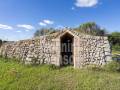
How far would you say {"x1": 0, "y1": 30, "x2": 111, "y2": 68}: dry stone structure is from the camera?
1310 centimetres

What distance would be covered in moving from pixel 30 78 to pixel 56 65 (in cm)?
311

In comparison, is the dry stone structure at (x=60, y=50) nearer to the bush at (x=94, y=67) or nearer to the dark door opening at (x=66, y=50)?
the bush at (x=94, y=67)

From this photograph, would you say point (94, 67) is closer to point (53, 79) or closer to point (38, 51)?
point (53, 79)

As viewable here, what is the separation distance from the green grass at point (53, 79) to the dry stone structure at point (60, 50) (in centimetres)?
79

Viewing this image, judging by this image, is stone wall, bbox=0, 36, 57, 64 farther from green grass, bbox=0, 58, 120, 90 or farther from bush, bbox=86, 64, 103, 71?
bush, bbox=86, 64, 103, 71

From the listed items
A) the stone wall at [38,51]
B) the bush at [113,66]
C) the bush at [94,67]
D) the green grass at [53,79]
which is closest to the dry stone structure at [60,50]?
the stone wall at [38,51]

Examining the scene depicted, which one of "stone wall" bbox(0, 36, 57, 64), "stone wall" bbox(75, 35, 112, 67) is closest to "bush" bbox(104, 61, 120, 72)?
"stone wall" bbox(75, 35, 112, 67)

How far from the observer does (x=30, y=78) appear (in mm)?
10633

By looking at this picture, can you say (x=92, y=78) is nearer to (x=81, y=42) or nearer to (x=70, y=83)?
(x=70, y=83)

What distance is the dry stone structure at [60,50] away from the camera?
13.1m

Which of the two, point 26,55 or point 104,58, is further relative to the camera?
point 26,55

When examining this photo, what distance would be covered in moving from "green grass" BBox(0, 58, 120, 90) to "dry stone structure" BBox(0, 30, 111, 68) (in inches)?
31.1

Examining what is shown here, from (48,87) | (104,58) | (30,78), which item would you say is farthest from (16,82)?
(104,58)

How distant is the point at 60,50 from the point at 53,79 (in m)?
3.49
